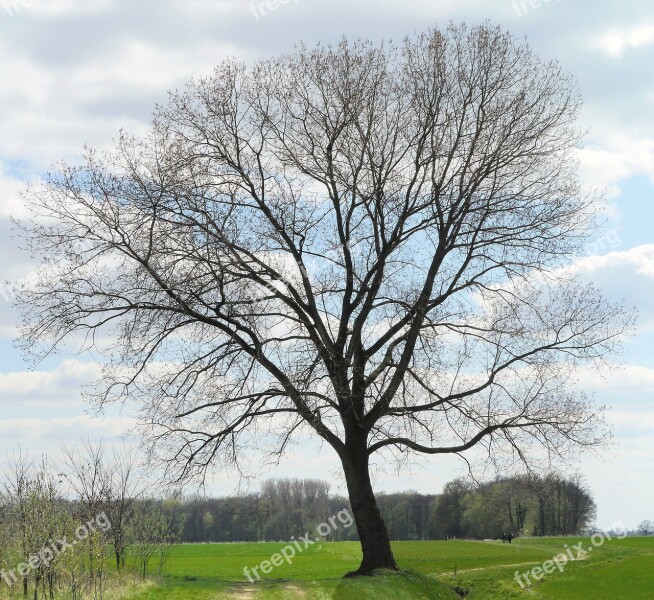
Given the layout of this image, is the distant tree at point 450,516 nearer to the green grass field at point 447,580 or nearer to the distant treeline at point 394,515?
the distant treeline at point 394,515

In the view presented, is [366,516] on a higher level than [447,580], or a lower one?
higher

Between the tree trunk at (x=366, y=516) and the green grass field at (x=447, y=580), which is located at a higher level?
the tree trunk at (x=366, y=516)

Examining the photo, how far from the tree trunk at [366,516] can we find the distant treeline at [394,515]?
5518 cm

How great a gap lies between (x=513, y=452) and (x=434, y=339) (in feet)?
12.9

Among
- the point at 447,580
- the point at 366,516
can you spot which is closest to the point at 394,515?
the point at 447,580

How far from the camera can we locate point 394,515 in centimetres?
10581

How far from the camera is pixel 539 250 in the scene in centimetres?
2286

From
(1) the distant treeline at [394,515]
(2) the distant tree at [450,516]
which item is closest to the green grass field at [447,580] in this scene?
(1) the distant treeline at [394,515]

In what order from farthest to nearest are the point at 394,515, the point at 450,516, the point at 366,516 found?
the point at 394,515, the point at 450,516, the point at 366,516

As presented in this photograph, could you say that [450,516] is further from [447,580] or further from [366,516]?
[366,516]

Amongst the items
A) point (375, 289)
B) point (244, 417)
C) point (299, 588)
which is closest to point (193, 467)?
point (244, 417)

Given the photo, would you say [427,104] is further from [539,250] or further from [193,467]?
[193,467]

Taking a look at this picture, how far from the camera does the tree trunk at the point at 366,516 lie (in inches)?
851

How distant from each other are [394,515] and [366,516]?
8750 centimetres
